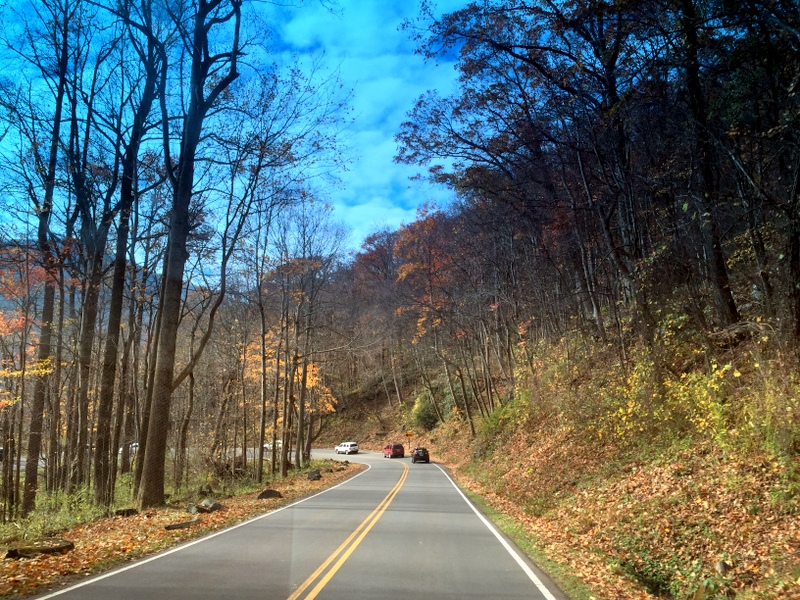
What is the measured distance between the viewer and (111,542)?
8.84 meters

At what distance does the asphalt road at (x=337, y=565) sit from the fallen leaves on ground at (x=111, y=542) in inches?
18.9

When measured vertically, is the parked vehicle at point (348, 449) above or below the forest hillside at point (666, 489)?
below

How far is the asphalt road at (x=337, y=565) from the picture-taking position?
19.4 ft

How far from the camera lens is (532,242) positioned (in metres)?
23.5

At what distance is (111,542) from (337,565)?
4.37m

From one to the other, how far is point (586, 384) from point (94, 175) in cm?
1791

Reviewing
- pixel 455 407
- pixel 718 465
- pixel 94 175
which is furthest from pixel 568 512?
pixel 455 407

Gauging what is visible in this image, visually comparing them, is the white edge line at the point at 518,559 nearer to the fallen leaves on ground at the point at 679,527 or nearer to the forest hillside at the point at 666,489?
the forest hillside at the point at 666,489

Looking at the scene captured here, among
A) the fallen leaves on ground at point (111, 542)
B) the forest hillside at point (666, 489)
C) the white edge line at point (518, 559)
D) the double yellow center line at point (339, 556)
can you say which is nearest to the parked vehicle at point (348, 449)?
the forest hillside at point (666, 489)

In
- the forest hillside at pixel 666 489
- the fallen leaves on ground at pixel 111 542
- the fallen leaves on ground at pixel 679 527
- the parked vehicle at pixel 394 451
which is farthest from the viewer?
the parked vehicle at pixel 394 451

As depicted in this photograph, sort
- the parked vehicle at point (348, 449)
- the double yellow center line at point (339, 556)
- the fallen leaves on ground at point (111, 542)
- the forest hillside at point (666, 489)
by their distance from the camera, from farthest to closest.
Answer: the parked vehicle at point (348, 449) < the forest hillside at point (666, 489) < the fallen leaves on ground at point (111, 542) < the double yellow center line at point (339, 556)

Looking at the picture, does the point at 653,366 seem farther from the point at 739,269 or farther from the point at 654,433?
the point at 739,269

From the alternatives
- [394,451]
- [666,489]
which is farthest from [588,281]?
[394,451]

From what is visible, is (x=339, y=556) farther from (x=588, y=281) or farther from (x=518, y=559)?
(x=588, y=281)
